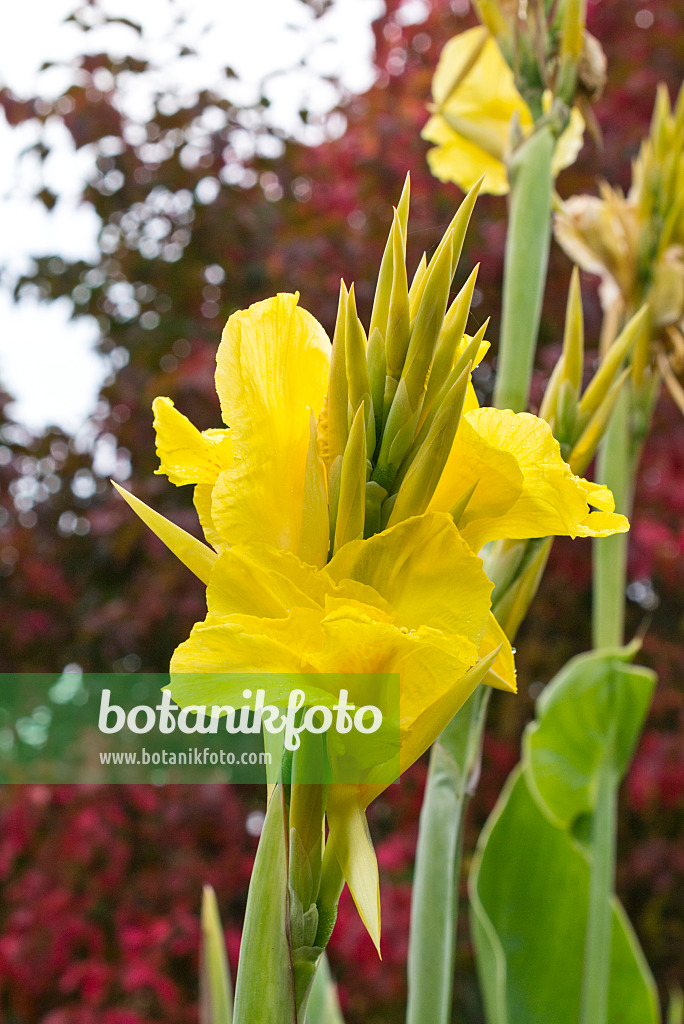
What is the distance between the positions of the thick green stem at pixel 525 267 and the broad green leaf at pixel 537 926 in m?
0.48

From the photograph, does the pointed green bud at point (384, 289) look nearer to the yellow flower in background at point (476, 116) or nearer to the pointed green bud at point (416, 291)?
the pointed green bud at point (416, 291)

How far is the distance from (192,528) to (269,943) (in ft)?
3.97

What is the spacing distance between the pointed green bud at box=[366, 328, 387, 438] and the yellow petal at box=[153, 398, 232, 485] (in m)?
0.06

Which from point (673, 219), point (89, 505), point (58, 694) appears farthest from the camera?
point (89, 505)

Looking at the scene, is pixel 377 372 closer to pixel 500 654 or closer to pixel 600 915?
pixel 500 654

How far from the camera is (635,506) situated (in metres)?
1.63

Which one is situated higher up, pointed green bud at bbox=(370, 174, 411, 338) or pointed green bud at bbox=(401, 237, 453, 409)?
pointed green bud at bbox=(370, 174, 411, 338)

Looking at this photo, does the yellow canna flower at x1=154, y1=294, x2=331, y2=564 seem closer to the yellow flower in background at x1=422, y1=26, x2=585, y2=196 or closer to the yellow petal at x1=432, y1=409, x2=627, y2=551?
the yellow petal at x1=432, y1=409, x2=627, y2=551

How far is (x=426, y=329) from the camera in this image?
0.93 feet

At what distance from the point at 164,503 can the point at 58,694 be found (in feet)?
1.26

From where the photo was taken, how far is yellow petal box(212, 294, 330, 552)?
0.94ft

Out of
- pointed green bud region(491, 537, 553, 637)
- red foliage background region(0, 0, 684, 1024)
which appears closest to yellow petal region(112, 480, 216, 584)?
pointed green bud region(491, 537, 553, 637)

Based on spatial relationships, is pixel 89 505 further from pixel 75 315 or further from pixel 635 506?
pixel 635 506

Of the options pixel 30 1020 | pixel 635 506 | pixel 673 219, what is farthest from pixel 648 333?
pixel 30 1020
